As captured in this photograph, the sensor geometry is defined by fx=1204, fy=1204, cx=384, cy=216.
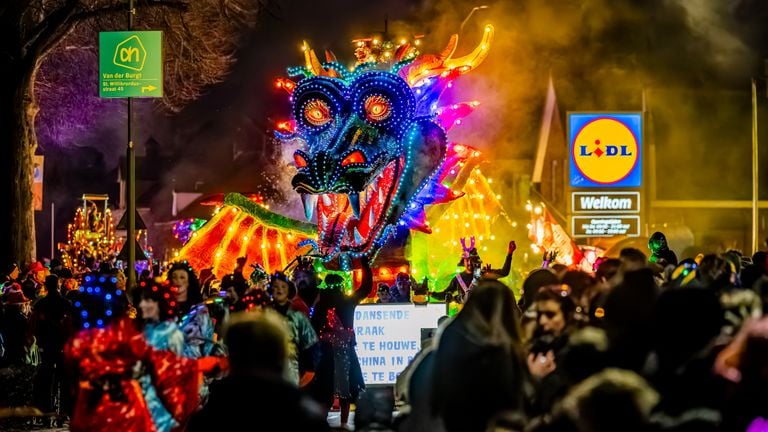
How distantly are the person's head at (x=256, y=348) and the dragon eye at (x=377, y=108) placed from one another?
43.6 ft

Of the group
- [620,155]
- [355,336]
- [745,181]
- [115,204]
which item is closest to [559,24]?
[745,181]

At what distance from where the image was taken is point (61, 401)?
14.3 metres

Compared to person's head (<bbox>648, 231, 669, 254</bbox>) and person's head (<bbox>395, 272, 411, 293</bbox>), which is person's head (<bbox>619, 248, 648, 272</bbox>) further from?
person's head (<bbox>395, 272, 411, 293</bbox>)

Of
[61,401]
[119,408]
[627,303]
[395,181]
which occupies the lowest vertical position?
[61,401]

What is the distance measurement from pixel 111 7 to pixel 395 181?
6.48 metres

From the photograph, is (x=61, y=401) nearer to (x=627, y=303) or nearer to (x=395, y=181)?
(x=395, y=181)

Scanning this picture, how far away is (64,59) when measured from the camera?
3039 cm

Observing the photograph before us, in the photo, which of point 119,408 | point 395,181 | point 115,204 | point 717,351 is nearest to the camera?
point 717,351

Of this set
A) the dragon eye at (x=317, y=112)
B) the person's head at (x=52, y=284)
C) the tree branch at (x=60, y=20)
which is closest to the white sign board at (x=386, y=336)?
the person's head at (x=52, y=284)

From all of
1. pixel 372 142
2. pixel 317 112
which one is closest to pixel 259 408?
pixel 372 142

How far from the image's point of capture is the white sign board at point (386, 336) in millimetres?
13719

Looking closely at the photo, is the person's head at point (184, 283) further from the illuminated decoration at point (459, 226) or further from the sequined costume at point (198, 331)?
the illuminated decoration at point (459, 226)

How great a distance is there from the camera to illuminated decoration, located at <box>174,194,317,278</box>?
20.5m

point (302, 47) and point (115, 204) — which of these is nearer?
point (302, 47)
